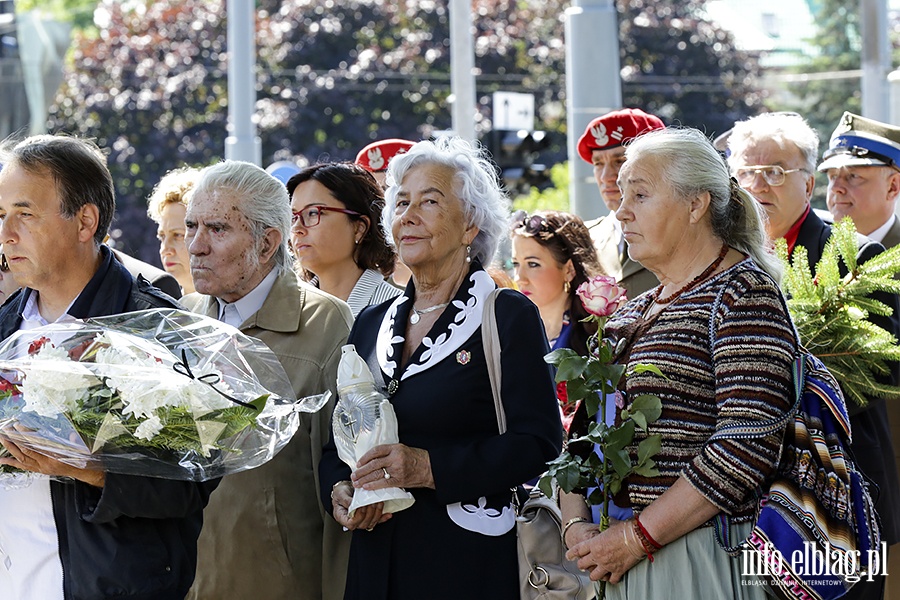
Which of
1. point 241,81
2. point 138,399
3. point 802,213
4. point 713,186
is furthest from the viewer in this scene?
point 241,81

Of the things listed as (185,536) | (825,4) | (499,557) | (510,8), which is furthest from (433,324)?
(825,4)

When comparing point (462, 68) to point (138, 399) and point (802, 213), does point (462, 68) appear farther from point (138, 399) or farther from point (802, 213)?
point (138, 399)

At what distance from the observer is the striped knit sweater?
10.0 feet

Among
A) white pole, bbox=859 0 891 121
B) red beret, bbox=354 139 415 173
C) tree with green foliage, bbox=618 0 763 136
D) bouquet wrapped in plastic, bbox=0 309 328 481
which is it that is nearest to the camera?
bouquet wrapped in plastic, bbox=0 309 328 481

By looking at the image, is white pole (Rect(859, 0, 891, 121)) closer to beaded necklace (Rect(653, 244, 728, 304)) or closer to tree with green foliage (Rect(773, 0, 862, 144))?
tree with green foliage (Rect(773, 0, 862, 144))

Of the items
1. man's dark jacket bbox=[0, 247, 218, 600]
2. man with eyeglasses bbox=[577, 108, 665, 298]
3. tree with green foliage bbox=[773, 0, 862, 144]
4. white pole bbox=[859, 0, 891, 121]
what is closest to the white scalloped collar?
man's dark jacket bbox=[0, 247, 218, 600]

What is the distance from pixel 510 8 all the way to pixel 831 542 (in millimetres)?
20618

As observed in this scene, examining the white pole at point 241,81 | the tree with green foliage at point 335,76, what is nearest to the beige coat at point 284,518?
the white pole at point 241,81

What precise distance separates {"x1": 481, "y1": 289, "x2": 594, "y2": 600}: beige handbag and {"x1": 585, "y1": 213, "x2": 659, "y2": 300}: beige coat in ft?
4.86

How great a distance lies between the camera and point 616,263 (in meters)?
5.59

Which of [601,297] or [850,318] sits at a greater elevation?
[601,297]

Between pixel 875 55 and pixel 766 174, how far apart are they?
36.0 feet

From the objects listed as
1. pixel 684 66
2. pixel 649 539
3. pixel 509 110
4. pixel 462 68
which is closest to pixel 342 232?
pixel 649 539

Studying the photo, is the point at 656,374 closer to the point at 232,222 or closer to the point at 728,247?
the point at 728,247
